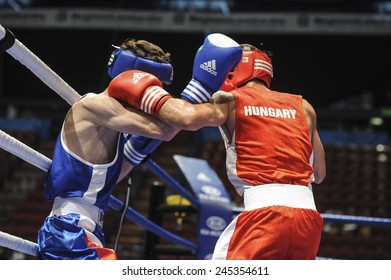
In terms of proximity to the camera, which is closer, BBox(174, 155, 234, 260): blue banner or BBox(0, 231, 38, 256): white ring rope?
BBox(0, 231, 38, 256): white ring rope

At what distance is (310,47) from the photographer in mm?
12125

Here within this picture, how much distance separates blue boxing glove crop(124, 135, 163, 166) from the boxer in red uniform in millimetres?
344

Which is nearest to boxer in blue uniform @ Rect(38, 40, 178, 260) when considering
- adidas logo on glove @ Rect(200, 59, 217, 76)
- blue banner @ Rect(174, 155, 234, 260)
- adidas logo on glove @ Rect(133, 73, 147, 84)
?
adidas logo on glove @ Rect(133, 73, 147, 84)

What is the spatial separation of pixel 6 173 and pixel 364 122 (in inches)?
276

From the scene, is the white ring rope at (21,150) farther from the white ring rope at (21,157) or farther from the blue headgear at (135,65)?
the blue headgear at (135,65)

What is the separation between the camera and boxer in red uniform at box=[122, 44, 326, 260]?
2051 mm

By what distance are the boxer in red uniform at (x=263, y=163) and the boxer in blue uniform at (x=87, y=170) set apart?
16 cm

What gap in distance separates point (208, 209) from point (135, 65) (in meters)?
1.59

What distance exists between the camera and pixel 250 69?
233 centimetres

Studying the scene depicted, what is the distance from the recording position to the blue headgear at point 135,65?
231cm

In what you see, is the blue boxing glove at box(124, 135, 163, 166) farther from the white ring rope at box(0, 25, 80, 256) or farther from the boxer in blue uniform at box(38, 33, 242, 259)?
the white ring rope at box(0, 25, 80, 256)

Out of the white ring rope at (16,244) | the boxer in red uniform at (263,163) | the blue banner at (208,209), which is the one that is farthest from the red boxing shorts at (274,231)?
the blue banner at (208,209)
